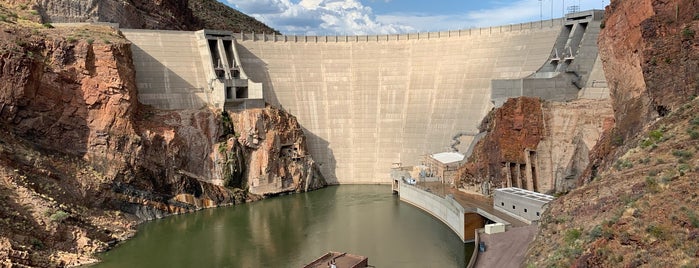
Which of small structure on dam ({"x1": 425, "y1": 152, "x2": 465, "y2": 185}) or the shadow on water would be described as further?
the shadow on water

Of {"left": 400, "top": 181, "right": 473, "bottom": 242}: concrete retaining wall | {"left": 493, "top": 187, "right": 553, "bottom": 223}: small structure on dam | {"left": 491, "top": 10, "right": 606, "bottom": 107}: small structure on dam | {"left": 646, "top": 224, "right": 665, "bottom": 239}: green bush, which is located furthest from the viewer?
{"left": 491, "top": 10, "right": 606, "bottom": 107}: small structure on dam

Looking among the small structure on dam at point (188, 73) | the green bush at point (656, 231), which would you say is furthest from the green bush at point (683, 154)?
the small structure on dam at point (188, 73)

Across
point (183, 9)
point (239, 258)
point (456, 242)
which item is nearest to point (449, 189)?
point (456, 242)

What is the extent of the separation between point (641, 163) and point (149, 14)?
6252 centimetres

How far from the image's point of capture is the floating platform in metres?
31.7

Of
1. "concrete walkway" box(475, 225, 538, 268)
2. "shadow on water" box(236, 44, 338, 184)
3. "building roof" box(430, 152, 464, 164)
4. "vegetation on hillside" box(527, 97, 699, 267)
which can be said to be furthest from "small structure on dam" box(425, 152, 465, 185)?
"vegetation on hillside" box(527, 97, 699, 267)

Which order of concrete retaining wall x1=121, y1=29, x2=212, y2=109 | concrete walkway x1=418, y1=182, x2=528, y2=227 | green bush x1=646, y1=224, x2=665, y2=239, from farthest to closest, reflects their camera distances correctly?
concrete retaining wall x1=121, y1=29, x2=212, y2=109 < concrete walkway x1=418, y1=182, x2=528, y2=227 < green bush x1=646, y1=224, x2=665, y2=239

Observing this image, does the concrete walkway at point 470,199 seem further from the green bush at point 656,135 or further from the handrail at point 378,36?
the handrail at point 378,36

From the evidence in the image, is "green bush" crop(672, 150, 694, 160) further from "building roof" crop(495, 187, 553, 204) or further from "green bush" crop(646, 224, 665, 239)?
"building roof" crop(495, 187, 553, 204)

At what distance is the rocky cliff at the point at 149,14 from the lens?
59000 millimetres

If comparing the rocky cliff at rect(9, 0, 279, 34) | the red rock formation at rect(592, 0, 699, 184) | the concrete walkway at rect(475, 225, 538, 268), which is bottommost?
the concrete walkway at rect(475, 225, 538, 268)

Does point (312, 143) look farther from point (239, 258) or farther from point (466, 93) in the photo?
point (239, 258)

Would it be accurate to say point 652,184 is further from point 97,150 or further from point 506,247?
point 97,150

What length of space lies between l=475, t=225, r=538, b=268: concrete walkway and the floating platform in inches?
231
